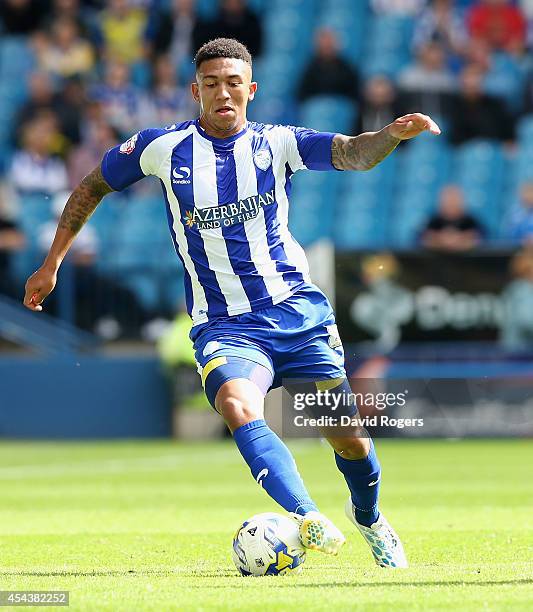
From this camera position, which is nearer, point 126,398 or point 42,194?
point 126,398

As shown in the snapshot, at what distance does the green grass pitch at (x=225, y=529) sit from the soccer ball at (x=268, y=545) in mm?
134

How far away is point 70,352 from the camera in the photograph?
1859 cm

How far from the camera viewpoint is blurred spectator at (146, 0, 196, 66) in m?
21.9

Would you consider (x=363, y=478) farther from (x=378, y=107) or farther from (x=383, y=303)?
(x=378, y=107)

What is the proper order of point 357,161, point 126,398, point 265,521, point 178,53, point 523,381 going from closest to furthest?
point 265,521, point 357,161, point 523,381, point 126,398, point 178,53

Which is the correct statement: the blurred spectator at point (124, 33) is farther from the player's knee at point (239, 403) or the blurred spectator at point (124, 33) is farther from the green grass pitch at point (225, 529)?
the player's knee at point (239, 403)

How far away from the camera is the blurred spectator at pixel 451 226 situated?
1811 cm

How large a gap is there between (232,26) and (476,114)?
3866 mm

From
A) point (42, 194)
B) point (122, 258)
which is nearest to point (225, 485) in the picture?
point (122, 258)

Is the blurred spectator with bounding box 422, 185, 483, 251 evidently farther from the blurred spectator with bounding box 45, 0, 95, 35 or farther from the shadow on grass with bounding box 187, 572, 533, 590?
the shadow on grass with bounding box 187, 572, 533, 590

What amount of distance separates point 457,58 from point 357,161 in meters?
14.9

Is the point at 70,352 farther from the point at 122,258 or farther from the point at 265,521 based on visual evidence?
the point at 265,521

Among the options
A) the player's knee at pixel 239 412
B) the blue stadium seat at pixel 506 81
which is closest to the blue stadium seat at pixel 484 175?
the blue stadium seat at pixel 506 81

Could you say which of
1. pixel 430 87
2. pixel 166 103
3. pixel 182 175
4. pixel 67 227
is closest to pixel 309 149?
pixel 182 175
